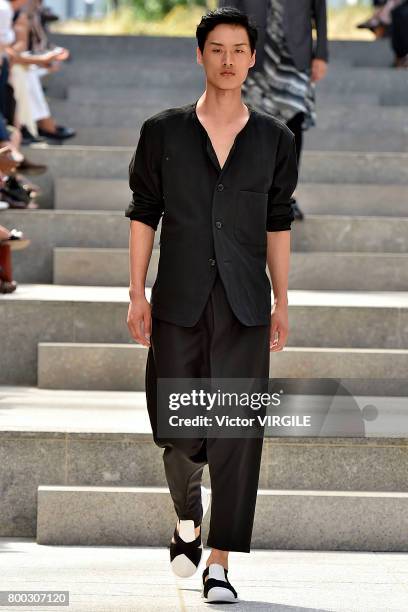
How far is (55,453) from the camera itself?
625cm

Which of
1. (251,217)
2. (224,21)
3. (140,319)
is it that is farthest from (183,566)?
(224,21)

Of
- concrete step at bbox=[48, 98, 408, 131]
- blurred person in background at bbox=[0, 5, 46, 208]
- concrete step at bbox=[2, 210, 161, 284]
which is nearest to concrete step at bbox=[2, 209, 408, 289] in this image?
concrete step at bbox=[2, 210, 161, 284]

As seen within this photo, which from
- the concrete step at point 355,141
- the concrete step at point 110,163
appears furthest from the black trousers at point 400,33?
the concrete step at point 110,163

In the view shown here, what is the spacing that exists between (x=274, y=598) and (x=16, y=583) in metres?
0.90

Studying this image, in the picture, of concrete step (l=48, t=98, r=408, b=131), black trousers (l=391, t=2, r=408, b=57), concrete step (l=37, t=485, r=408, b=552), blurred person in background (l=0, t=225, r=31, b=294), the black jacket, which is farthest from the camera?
black trousers (l=391, t=2, r=408, b=57)

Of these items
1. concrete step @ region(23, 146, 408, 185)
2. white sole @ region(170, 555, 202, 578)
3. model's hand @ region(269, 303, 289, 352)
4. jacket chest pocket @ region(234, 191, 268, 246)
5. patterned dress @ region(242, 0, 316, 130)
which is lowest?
white sole @ region(170, 555, 202, 578)

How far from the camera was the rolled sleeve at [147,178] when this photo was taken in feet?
17.1

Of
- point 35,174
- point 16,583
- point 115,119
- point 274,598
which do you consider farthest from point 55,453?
point 115,119

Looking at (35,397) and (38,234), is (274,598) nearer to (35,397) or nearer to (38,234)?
(35,397)

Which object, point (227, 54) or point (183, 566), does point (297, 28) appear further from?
point (183, 566)

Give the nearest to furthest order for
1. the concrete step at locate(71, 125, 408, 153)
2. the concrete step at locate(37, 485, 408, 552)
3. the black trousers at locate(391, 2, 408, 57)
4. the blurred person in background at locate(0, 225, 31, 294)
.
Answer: the concrete step at locate(37, 485, 408, 552) → the blurred person in background at locate(0, 225, 31, 294) → the concrete step at locate(71, 125, 408, 153) → the black trousers at locate(391, 2, 408, 57)

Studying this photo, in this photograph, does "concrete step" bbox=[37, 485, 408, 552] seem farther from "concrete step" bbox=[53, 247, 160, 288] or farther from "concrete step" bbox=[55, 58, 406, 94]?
"concrete step" bbox=[55, 58, 406, 94]

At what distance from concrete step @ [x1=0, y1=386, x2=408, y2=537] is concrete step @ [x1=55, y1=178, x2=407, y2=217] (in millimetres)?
3488

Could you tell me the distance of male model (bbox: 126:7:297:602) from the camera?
16.8 ft
